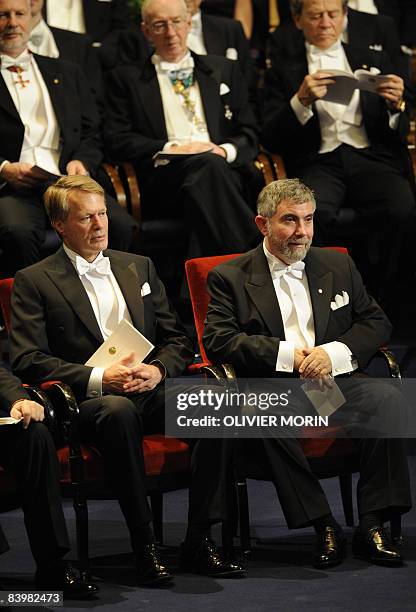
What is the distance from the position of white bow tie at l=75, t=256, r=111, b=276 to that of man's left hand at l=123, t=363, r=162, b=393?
42cm

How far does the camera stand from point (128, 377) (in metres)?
4.32

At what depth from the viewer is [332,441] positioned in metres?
4.37

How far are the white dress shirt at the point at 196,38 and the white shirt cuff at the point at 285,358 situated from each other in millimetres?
2843

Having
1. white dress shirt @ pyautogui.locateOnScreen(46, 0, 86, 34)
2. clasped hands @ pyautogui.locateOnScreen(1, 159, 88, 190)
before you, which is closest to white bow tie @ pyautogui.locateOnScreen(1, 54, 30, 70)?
clasped hands @ pyautogui.locateOnScreen(1, 159, 88, 190)

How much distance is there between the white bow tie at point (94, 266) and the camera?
15.0 ft

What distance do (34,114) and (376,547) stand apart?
Answer: 301 centimetres

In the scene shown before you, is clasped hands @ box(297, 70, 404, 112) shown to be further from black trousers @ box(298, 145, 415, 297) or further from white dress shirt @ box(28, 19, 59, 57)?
white dress shirt @ box(28, 19, 59, 57)

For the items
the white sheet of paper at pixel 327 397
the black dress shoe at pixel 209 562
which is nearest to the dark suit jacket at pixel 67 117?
the white sheet of paper at pixel 327 397

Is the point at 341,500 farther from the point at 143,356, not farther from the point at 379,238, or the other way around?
the point at 379,238

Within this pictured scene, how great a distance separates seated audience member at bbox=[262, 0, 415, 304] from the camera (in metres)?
6.22

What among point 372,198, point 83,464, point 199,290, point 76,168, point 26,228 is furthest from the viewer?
point 372,198

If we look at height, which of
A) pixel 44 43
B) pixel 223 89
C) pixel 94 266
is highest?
pixel 44 43

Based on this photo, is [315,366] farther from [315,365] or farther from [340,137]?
[340,137]

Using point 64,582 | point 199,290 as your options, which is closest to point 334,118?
point 199,290
